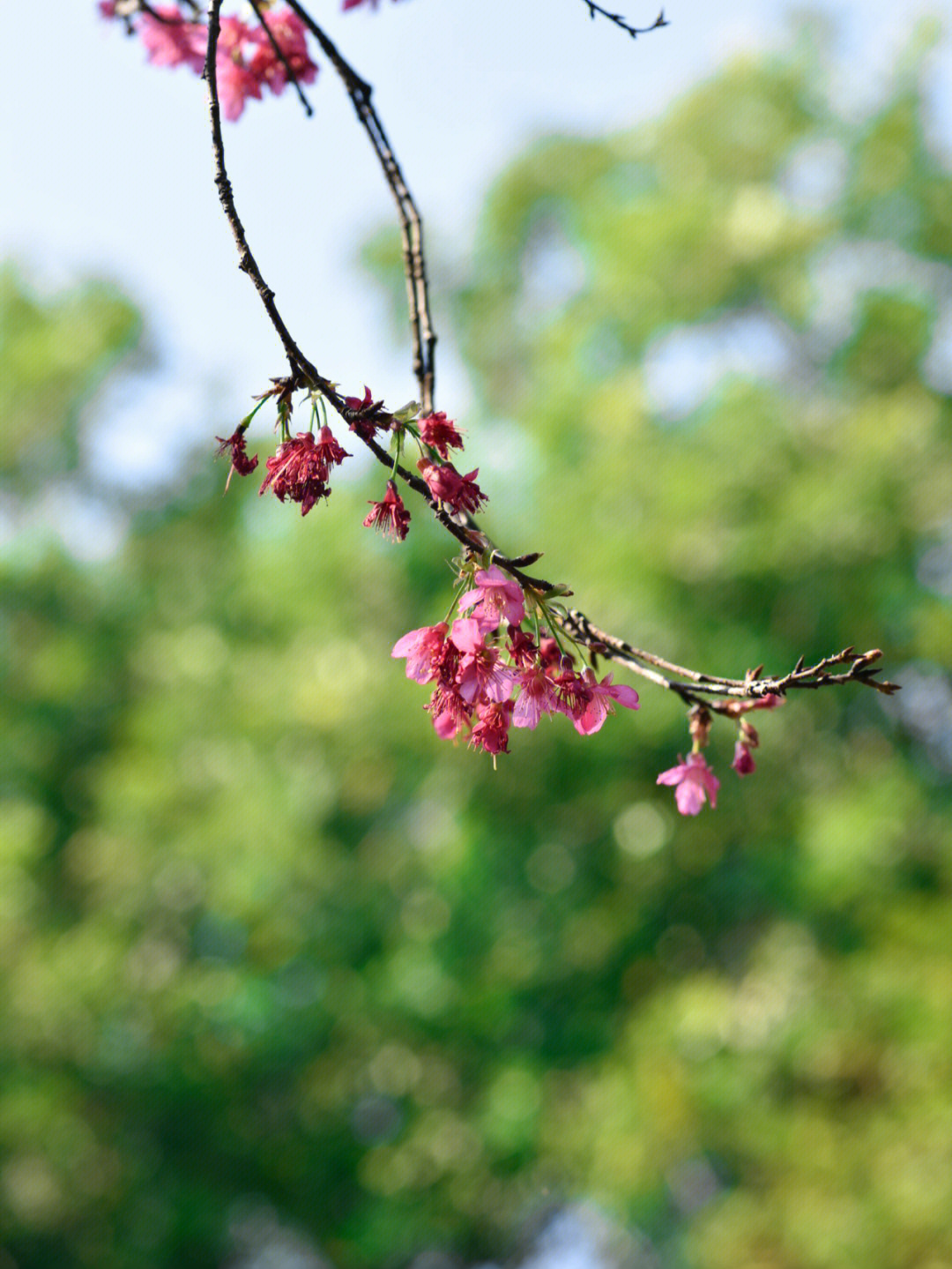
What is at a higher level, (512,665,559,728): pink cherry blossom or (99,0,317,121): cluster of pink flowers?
(99,0,317,121): cluster of pink flowers

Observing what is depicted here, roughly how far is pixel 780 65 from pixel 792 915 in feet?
25.1

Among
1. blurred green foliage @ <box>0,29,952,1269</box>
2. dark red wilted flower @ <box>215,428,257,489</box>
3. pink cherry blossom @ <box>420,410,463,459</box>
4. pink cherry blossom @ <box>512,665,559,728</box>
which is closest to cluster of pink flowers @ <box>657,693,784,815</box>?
pink cherry blossom @ <box>512,665,559,728</box>

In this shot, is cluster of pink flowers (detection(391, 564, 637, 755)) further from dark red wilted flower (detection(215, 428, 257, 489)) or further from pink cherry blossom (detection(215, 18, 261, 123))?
pink cherry blossom (detection(215, 18, 261, 123))

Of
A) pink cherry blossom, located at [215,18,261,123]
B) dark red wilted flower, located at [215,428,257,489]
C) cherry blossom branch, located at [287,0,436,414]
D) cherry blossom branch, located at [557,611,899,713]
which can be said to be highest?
pink cherry blossom, located at [215,18,261,123]

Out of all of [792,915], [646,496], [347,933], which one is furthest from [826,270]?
[347,933]

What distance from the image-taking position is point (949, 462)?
805cm

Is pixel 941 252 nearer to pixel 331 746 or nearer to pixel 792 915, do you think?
pixel 792 915

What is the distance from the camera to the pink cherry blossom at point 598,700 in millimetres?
1084

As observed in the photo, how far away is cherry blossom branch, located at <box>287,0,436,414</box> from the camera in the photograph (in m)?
1.29

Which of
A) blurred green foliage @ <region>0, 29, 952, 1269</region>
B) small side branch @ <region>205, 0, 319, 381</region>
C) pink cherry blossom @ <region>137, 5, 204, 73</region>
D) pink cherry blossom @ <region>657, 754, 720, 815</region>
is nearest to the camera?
small side branch @ <region>205, 0, 319, 381</region>

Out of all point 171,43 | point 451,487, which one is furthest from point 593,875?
point 451,487

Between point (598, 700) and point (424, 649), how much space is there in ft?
0.55

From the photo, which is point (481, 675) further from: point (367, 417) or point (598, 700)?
point (367, 417)

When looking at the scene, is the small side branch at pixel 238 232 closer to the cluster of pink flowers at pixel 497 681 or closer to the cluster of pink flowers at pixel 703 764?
the cluster of pink flowers at pixel 497 681
